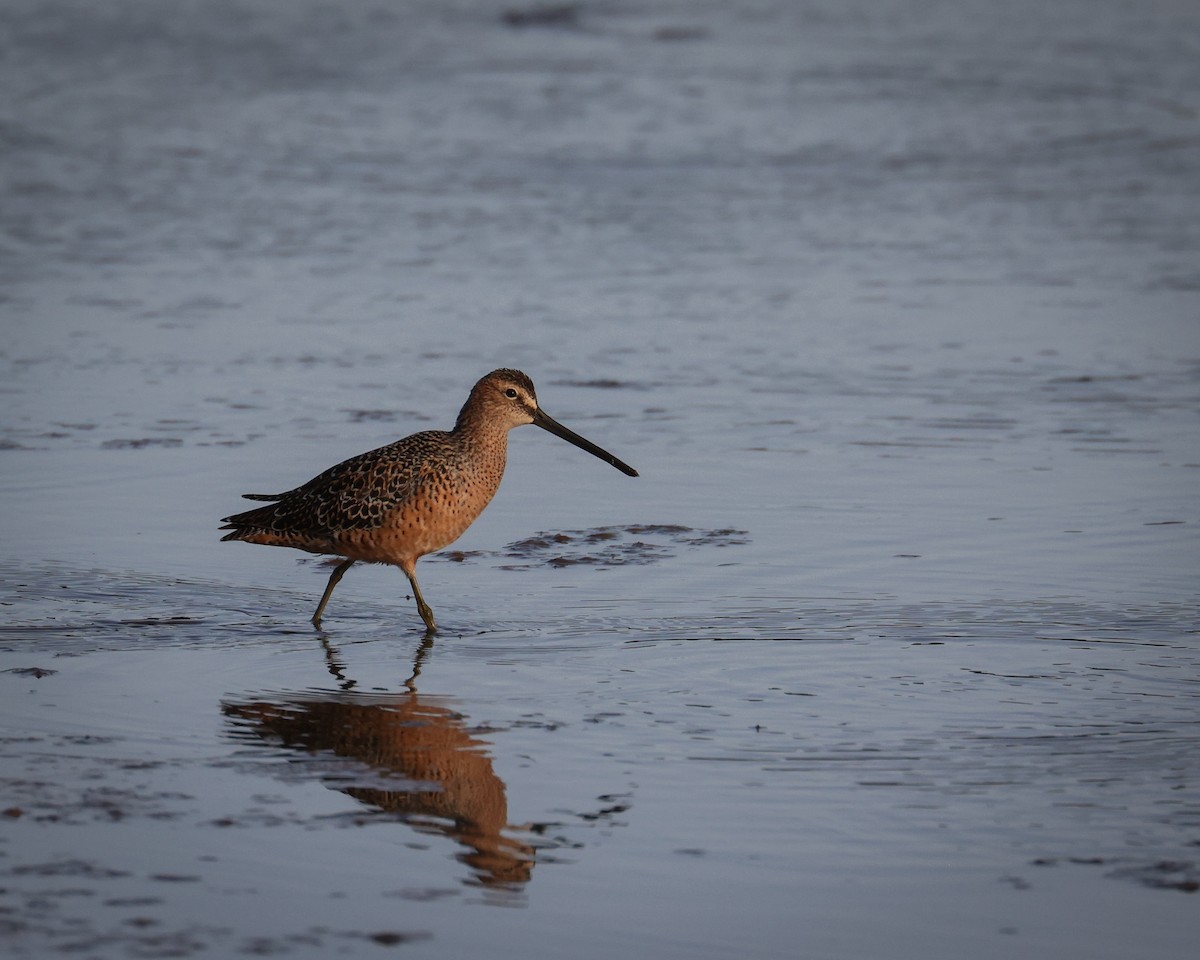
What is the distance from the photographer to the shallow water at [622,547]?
3482 mm

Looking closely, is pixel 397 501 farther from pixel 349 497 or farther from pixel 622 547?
pixel 622 547

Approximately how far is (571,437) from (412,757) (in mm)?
2274

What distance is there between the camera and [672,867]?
354 cm

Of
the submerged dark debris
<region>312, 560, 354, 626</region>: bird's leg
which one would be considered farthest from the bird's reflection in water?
the submerged dark debris

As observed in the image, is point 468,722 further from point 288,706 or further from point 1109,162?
point 1109,162

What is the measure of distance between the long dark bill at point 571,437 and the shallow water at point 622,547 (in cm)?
20

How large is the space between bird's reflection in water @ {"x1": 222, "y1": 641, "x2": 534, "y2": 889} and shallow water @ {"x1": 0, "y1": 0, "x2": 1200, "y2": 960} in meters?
0.02

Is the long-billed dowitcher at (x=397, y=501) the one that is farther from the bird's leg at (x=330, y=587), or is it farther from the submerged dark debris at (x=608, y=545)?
the submerged dark debris at (x=608, y=545)

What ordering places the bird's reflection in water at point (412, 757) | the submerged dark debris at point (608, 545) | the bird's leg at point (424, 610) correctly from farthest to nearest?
the submerged dark debris at point (608, 545)
the bird's leg at point (424, 610)
the bird's reflection in water at point (412, 757)

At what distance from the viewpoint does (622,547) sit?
6145 millimetres

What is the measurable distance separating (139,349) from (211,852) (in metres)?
5.77

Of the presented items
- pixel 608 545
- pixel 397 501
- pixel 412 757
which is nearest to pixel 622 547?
pixel 608 545

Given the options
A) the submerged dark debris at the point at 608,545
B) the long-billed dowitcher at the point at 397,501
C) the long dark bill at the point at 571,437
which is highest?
the long dark bill at the point at 571,437

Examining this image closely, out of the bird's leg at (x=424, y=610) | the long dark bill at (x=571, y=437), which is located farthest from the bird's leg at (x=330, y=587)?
the long dark bill at (x=571, y=437)
